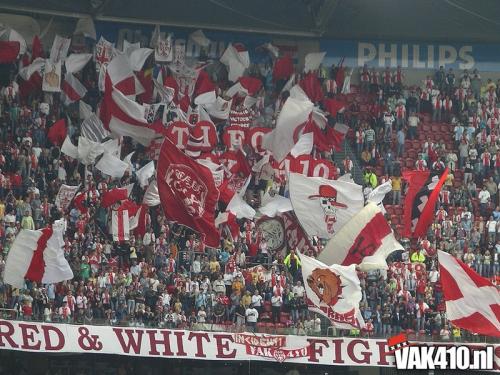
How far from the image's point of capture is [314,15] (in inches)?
1698

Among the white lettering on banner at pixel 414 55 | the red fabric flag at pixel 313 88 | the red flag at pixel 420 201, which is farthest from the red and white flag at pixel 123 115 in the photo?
the white lettering on banner at pixel 414 55

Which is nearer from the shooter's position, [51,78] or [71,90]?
[51,78]

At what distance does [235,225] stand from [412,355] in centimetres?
1095

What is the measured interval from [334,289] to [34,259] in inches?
244

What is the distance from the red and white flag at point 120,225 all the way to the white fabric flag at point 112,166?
6.59 ft

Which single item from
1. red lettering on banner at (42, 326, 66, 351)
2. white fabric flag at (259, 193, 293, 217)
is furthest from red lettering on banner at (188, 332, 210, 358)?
white fabric flag at (259, 193, 293, 217)

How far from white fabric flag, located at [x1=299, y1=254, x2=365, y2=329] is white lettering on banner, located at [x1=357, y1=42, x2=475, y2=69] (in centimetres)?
1629

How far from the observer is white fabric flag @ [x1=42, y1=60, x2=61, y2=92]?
38.9 meters

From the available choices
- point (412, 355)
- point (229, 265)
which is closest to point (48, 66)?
Result: point (229, 265)

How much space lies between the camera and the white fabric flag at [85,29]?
41.6m

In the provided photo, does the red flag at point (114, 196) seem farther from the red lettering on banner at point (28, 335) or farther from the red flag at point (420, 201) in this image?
the red flag at point (420, 201)

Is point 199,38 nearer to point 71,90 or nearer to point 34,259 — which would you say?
point 71,90

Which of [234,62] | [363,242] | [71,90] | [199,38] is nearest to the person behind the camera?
[363,242]
